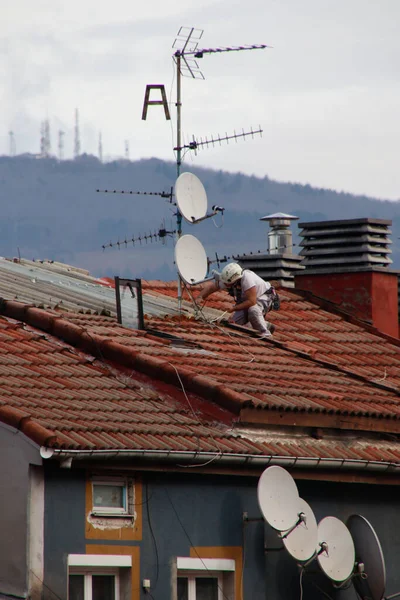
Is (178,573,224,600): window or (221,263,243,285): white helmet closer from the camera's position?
(178,573,224,600): window

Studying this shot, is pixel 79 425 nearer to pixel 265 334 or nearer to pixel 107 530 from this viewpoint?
pixel 107 530

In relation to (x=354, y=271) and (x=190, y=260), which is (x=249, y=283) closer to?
(x=190, y=260)

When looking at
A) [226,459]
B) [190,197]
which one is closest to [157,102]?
[190,197]

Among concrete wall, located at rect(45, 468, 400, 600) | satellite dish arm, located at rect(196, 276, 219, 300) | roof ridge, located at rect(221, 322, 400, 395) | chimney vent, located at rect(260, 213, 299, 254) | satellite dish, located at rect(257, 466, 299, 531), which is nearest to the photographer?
concrete wall, located at rect(45, 468, 400, 600)

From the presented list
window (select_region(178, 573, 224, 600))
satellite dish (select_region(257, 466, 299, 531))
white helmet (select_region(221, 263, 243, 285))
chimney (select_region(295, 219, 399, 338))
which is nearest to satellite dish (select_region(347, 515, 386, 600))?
satellite dish (select_region(257, 466, 299, 531))

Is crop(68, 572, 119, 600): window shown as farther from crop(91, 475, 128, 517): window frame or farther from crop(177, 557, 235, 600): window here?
crop(177, 557, 235, 600): window

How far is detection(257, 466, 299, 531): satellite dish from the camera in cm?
1459

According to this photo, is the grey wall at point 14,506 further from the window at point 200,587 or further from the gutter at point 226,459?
the window at point 200,587

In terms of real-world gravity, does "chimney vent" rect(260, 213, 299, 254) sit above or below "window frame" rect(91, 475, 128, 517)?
above

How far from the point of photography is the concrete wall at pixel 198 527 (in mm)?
13875

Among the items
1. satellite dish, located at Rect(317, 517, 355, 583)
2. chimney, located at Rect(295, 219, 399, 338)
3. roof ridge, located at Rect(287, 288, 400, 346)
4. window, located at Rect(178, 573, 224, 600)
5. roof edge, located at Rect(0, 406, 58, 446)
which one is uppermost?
chimney, located at Rect(295, 219, 399, 338)

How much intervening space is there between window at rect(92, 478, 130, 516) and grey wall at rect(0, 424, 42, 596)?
82 centimetres

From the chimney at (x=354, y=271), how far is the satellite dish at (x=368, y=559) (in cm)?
854

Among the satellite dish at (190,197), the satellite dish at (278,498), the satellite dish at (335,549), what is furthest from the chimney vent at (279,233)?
the satellite dish at (278,498)
